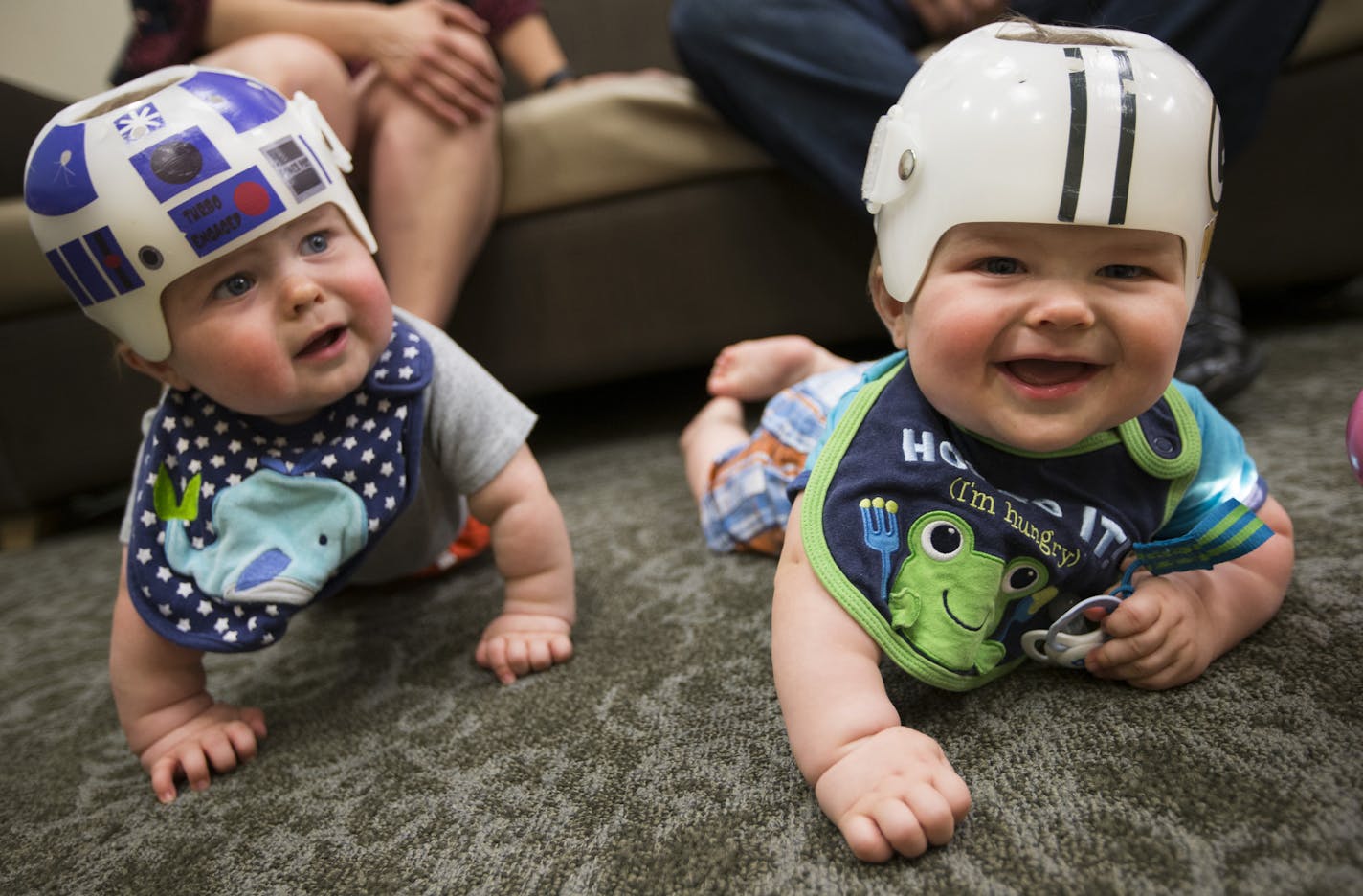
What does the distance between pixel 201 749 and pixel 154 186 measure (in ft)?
1.26

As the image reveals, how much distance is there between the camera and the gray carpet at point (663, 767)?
44 cm

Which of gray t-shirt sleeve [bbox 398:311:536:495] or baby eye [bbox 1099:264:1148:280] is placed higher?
baby eye [bbox 1099:264:1148:280]

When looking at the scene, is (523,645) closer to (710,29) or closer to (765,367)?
(765,367)

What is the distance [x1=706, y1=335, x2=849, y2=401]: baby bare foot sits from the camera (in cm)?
97

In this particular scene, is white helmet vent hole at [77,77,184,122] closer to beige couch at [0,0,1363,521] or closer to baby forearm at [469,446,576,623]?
baby forearm at [469,446,576,623]

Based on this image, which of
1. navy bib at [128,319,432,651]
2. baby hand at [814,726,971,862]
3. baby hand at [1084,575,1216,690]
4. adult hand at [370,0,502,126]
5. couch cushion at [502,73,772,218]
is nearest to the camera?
baby hand at [814,726,971,862]

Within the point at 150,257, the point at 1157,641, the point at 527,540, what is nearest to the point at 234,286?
the point at 150,257

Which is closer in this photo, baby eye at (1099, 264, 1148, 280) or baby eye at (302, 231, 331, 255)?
baby eye at (1099, 264, 1148, 280)

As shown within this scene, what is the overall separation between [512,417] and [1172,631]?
50 cm

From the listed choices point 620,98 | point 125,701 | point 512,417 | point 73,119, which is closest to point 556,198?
point 620,98

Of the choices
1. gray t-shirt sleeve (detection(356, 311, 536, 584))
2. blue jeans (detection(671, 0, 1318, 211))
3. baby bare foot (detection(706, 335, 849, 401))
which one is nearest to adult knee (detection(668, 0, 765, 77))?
blue jeans (detection(671, 0, 1318, 211))

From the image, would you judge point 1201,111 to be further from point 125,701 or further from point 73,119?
point 125,701

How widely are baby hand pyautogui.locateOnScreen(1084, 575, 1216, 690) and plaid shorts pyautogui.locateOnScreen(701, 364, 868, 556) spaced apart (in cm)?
30

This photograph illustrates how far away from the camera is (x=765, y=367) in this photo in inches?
38.0
